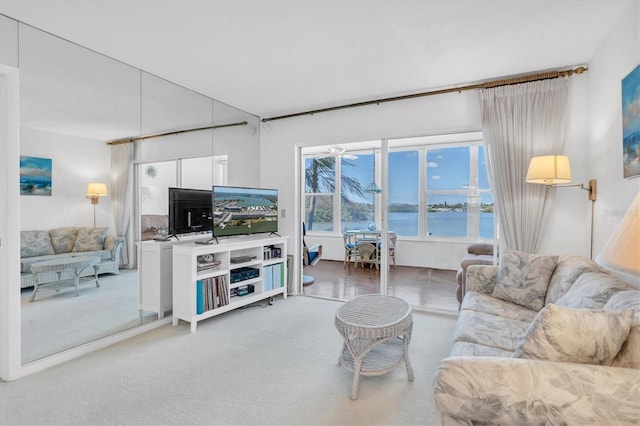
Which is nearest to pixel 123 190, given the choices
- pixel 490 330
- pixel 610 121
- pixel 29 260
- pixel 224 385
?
pixel 29 260

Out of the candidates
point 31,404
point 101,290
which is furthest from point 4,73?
point 31,404

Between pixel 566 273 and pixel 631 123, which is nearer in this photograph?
pixel 631 123

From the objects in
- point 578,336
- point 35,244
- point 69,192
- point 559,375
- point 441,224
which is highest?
point 69,192

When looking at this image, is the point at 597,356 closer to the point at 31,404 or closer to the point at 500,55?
the point at 500,55

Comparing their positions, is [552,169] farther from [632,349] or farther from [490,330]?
[632,349]

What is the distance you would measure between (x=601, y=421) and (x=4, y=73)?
392 centimetres

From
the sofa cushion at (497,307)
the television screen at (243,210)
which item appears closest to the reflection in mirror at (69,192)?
the television screen at (243,210)

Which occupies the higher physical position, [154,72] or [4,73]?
[154,72]

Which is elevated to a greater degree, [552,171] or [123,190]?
[552,171]

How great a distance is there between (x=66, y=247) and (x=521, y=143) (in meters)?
4.38

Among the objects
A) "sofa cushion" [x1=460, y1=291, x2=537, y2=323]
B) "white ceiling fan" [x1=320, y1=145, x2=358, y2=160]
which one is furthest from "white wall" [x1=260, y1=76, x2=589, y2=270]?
"sofa cushion" [x1=460, y1=291, x2=537, y2=323]

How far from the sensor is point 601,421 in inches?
42.7

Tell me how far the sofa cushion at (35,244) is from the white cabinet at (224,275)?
1018 mm

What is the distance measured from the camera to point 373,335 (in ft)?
6.84
